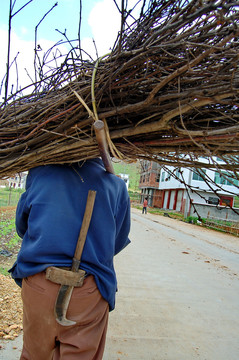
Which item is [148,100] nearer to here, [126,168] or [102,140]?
[102,140]

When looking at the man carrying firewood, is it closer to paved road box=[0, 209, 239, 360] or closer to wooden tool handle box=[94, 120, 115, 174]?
wooden tool handle box=[94, 120, 115, 174]

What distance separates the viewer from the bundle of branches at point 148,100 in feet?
4.48

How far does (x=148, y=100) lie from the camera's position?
1441 mm

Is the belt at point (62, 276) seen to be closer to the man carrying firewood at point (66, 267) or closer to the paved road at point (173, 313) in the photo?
the man carrying firewood at point (66, 267)

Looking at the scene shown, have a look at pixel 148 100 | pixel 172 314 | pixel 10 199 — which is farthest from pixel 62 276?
pixel 10 199

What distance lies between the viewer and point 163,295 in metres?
4.45

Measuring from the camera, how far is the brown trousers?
1498mm

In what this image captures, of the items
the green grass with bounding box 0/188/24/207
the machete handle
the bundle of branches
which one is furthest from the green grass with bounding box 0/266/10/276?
the green grass with bounding box 0/188/24/207

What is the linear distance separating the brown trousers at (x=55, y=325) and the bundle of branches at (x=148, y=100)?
2.47 ft

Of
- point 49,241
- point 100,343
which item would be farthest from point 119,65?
point 100,343

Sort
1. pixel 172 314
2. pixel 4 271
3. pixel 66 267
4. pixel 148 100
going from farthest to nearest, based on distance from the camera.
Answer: pixel 4 271 → pixel 172 314 → pixel 66 267 → pixel 148 100

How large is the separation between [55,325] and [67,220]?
55 cm

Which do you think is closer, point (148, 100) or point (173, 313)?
point (148, 100)

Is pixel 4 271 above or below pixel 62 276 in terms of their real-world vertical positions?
below
